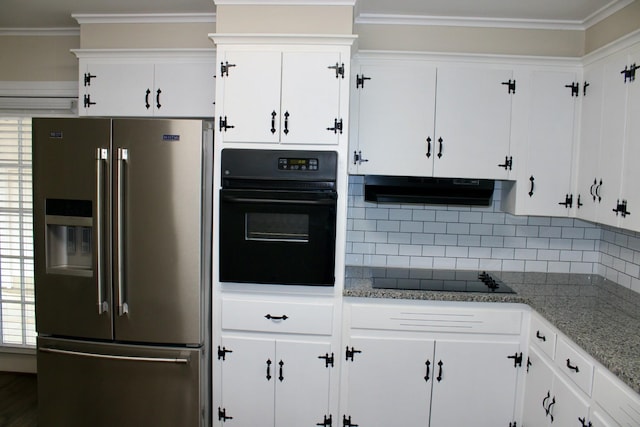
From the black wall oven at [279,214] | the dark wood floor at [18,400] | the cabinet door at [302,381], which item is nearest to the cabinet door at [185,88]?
the black wall oven at [279,214]

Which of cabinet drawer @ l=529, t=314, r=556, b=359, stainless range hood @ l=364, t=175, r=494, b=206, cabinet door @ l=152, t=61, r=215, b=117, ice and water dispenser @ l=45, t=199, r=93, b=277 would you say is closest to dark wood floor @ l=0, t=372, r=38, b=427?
ice and water dispenser @ l=45, t=199, r=93, b=277

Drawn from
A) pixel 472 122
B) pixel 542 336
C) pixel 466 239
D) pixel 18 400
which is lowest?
pixel 18 400

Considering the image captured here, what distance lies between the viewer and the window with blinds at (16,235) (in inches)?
126

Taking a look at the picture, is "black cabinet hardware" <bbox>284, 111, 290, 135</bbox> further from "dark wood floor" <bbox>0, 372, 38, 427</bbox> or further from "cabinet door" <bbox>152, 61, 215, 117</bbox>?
"dark wood floor" <bbox>0, 372, 38, 427</bbox>

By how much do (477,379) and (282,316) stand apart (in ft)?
3.81

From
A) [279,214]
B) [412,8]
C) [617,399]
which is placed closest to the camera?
[617,399]

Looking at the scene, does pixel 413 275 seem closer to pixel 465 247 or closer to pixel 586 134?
pixel 465 247

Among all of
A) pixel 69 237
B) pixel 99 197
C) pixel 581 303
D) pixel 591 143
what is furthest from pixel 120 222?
pixel 591 143

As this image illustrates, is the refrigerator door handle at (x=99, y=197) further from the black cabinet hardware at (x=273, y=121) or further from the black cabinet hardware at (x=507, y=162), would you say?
the black cabinet hardware at (x=507, y=162)

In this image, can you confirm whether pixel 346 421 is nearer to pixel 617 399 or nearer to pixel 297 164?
pixel 617 399

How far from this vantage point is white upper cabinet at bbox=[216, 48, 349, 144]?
7.61 ft

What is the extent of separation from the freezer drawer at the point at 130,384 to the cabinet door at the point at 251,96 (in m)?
1.25

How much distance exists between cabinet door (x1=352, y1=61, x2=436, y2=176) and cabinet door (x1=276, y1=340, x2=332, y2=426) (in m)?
1.12

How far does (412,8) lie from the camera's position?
101 inches
